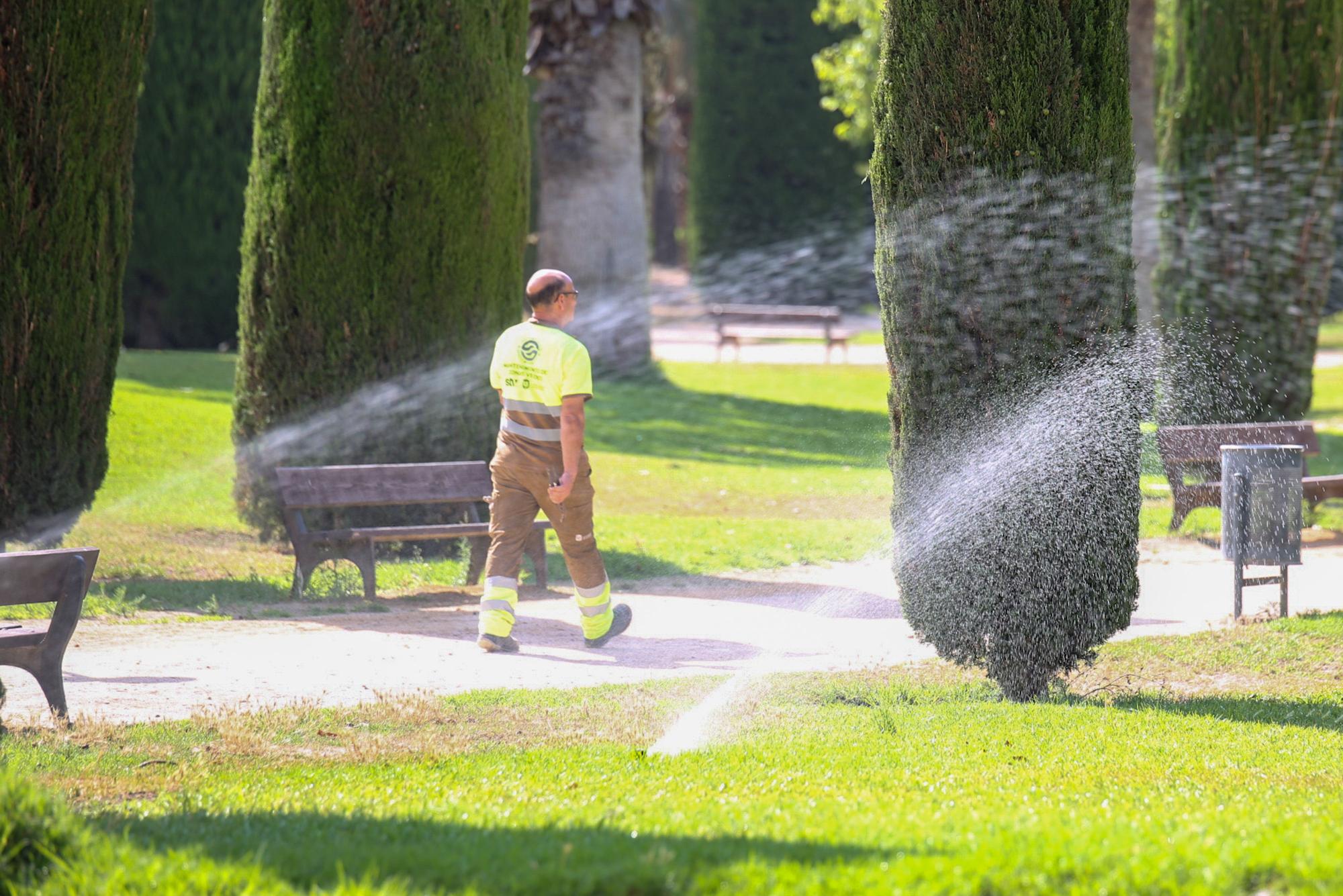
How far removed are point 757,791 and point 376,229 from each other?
21.4 feet

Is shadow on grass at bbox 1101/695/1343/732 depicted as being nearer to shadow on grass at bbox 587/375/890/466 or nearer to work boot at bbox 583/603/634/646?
work boot at bbox 583/603/634/646

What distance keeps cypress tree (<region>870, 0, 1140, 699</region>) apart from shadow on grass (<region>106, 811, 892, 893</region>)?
9.34ft

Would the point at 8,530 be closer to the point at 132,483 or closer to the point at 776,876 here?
the point at 132,483

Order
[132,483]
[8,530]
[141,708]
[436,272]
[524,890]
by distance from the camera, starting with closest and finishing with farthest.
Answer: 1. [524,890]
2. [141,708]
3. [8,530]
4. [436,272]
5. [132,483]

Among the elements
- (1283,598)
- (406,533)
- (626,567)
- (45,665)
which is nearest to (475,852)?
(45,665)

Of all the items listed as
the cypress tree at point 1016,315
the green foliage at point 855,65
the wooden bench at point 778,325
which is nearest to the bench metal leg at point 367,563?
the cypress tree at point 1016,315

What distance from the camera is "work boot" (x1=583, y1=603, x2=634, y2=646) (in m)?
7.71

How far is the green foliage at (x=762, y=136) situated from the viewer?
3472 cm

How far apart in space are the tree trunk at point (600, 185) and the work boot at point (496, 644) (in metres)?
13.6

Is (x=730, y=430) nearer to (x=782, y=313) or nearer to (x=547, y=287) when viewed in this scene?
(x=782, y=313)

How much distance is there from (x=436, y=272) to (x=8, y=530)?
10.3 ft

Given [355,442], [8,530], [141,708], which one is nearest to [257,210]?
[355,442]

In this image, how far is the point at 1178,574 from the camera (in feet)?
33.3

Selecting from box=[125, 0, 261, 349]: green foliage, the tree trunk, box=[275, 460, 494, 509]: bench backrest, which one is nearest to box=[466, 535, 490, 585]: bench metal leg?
box=[275, 460, 494, 509]: bench backrest
